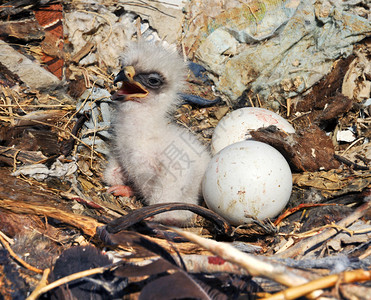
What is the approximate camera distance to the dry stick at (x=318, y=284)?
0.81m

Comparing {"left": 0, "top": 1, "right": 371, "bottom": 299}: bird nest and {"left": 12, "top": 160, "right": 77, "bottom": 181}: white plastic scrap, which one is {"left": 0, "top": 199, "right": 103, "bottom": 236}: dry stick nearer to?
{"left": 0, "top": 1, "right": 371, "bottom": 299}: bird nest

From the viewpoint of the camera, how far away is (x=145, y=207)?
1518 millimetres

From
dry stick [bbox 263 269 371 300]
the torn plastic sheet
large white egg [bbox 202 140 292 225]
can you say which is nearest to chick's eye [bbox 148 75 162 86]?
large white egg [bbox 202 140 292 225]

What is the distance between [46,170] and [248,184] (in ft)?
3.69

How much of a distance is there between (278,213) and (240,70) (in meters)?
1.35

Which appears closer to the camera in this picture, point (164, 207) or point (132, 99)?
point (164, 207)

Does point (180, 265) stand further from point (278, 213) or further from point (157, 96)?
point (157, 96)

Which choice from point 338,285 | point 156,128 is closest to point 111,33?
point 156,128

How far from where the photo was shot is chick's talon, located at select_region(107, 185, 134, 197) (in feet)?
7.43

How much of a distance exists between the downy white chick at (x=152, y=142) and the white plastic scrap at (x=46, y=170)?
0.27 m

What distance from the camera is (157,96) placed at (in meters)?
2.25

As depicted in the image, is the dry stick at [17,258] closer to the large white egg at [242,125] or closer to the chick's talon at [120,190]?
the chick's talon at [120,190]

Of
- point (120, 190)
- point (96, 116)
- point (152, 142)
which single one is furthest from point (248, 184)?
point (96, 116)

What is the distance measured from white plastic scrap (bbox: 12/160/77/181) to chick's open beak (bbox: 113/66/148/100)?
0.51 m
